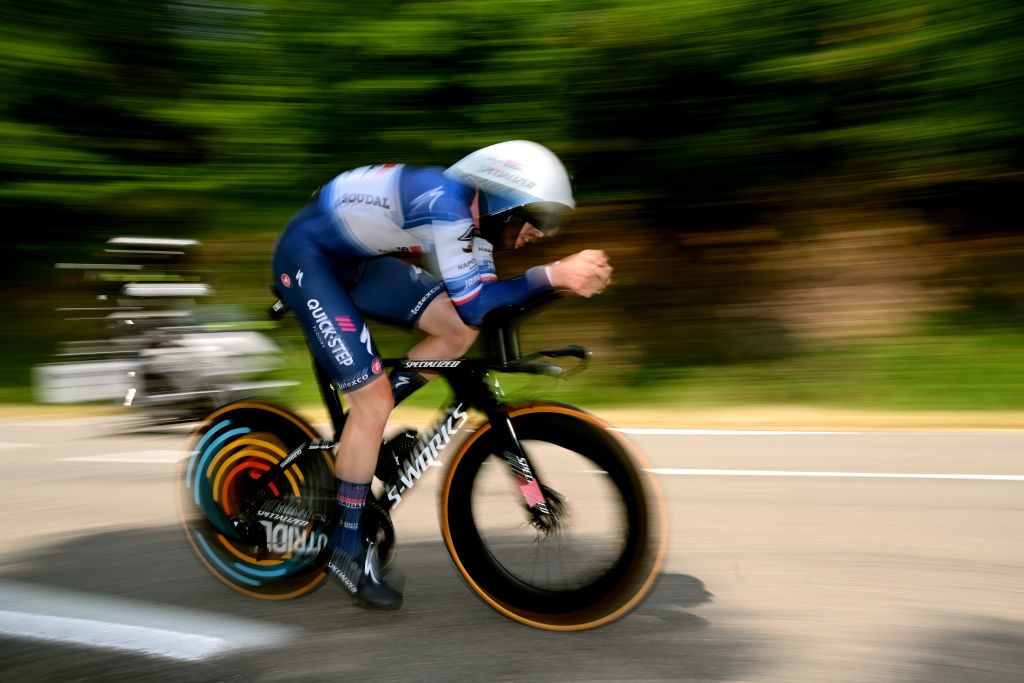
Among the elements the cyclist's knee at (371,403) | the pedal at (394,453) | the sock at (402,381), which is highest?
the sock at (402,381)

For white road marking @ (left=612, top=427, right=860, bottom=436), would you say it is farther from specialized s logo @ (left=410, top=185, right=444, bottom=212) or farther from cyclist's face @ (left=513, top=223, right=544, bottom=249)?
specialized s logo @ (left=410, top=185, right=444, bottom=212)

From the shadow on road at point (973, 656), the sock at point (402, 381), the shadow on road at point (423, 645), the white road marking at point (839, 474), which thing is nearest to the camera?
the shadow on road at point (973, 656)

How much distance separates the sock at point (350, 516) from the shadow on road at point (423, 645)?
0.28m

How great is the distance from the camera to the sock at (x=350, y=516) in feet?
11.5

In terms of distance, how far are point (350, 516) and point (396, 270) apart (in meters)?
0.93

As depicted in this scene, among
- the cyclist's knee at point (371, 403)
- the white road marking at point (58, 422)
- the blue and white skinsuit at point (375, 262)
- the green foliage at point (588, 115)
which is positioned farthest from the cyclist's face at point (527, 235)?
the green foliage at point (588, 115)

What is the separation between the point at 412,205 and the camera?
336cm

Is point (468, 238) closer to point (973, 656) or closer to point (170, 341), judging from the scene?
point (973, 656)

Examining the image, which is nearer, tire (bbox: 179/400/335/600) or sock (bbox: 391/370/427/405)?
sock (bbox: 391/370/427/405)

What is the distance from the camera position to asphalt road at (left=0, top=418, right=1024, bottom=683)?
3158 millimetres

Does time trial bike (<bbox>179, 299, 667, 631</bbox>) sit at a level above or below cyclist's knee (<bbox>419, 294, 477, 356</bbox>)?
below

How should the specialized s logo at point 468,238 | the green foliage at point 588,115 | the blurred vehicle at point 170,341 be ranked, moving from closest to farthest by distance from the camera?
the specialized s logo at point 468,238 → the blurred vehicle at point 170,341 → the green foliage at point 588,115

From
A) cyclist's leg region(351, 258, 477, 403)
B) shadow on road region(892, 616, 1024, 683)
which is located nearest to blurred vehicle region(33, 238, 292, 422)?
cyclist's leg region(351, 258, 477, 403)

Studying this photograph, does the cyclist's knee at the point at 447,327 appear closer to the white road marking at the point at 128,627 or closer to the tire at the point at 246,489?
the tire at the point at 246,489
